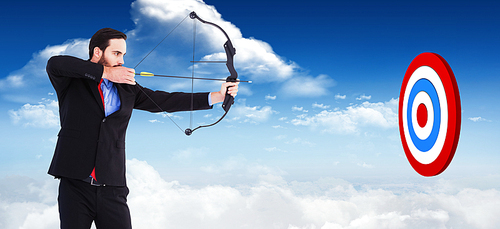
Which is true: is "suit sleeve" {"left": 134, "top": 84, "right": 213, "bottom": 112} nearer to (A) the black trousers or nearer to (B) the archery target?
(A) the black trousers

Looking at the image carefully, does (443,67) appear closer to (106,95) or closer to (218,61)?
(218,61)

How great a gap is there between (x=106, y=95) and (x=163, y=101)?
0.37m

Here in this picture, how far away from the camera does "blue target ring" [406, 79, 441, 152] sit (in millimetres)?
1972

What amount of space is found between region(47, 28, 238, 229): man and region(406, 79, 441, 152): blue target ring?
1.61 meters

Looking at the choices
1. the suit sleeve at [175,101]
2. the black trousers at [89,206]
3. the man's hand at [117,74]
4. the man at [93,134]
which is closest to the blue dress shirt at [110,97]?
the man at [93,134]

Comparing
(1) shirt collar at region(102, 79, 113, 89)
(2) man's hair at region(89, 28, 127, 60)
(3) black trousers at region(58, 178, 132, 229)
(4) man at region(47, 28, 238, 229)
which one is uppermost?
(2) man's hair at region(89, 28, 127, 60)

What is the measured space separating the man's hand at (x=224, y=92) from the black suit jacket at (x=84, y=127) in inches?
20.2

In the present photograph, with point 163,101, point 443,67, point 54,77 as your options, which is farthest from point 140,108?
point 443,67

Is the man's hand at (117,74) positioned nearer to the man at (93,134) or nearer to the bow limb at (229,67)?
the man at (93,134)

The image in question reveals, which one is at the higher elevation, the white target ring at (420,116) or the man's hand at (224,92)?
the man's hand at (224,92)

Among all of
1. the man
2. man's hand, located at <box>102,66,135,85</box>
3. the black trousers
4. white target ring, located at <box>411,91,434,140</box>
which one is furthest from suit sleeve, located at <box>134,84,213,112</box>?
white target ring, located at <box>411,91,434,140</box>

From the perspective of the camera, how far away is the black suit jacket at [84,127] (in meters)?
1.64

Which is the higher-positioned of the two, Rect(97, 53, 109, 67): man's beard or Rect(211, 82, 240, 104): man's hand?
Rect(97, 53, 109, 67): man's beard

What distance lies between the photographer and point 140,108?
2.11 m
